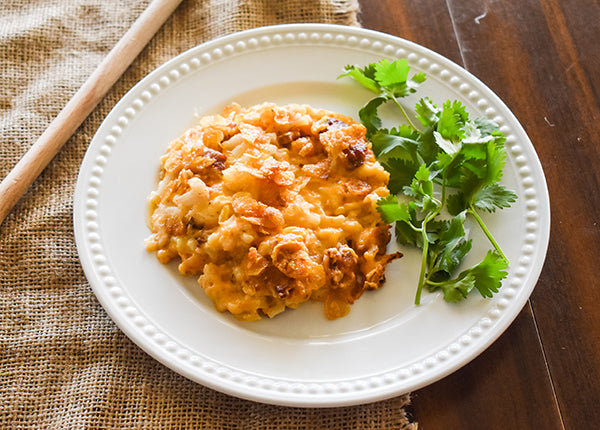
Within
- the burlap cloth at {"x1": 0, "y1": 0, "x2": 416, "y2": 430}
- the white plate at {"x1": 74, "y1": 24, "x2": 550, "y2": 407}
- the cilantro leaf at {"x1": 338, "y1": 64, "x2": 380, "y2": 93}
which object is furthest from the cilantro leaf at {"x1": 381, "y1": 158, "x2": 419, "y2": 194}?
the burlap cloth at {"x1": 0, "y1": 0, "x2": 416, "y2": 430}

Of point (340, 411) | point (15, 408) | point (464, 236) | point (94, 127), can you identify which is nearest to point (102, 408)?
point (15, 408)

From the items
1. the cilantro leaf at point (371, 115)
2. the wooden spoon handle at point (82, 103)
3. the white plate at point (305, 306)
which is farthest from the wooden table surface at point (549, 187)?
the wooden spoon handle at point (82, 103)

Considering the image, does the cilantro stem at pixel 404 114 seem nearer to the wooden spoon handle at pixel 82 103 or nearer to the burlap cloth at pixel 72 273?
the burlap cloth at pixel 72 273

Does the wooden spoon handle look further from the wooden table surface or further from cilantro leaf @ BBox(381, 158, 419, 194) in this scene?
cilantro leaf @ BBox(381, 158, 419, 194)

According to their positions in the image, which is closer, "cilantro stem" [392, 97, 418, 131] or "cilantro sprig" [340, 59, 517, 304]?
"cilantro sprig" [340, 59, 517, 304]

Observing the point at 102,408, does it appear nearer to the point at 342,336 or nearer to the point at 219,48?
the point at 342,336

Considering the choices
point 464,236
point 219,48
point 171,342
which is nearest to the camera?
point 171,342

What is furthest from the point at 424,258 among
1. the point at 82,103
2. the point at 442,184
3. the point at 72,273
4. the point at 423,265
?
the point at 82,103

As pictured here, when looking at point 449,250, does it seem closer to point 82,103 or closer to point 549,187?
point 549,187
